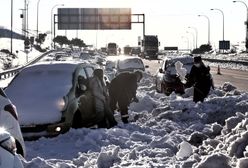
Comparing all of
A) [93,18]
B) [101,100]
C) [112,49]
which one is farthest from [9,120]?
[112,49]

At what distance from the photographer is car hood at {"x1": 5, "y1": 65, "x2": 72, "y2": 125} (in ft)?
35.7

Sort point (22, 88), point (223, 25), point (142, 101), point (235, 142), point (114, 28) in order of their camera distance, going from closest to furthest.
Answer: point (235, 142) < point (22, 88) < point (142, 101) < point (114, 28) < point (223, 25)

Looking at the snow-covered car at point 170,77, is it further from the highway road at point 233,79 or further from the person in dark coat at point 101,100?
the person in dark coat at point 101,100

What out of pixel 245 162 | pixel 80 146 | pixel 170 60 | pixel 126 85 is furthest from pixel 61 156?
pixel 170 60

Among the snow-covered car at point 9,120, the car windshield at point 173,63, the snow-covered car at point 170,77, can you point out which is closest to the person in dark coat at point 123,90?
the snow-covered car at point 9,120

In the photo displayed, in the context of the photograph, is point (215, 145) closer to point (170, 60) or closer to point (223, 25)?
point (170, 60)

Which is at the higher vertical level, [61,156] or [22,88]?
[22,88]

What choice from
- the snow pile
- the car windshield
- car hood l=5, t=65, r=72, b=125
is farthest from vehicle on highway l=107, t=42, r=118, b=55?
car hood l=5, t=65, r=72, b=125

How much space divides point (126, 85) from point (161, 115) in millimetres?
1361

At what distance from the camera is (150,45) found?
3342 inches

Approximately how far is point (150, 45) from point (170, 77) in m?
62.3

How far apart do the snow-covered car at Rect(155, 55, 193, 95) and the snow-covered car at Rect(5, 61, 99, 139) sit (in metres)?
9.69

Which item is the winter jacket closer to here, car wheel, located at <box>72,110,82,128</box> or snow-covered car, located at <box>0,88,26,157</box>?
car wheel, located at <box>72,110,82,128</box>

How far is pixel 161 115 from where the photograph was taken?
49.0ft
